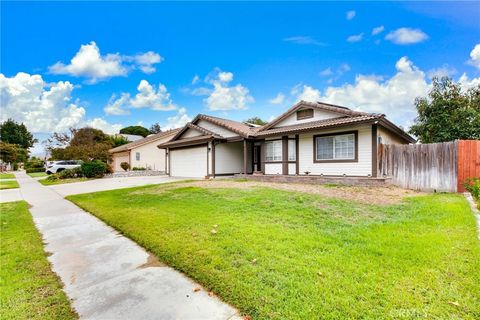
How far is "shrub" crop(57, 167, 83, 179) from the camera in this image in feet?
71.4

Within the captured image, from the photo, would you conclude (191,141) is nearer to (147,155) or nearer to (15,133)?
(147,155)

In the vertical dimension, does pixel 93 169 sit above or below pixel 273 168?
below

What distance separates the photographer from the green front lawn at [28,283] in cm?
280

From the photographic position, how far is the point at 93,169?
2203 centimetres

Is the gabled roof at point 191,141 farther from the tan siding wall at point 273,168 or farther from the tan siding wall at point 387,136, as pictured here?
the tan siding wall at point 387,136

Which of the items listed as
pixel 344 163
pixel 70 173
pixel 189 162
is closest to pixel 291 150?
pixel 344 163

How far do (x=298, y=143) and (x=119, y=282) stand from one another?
12.7m

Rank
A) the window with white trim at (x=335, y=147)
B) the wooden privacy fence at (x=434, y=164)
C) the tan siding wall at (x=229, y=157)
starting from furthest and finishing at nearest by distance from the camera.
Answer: the tan siding wall at (x=229, y=157) → the window with white trim at (x=335, y=147) → the wooden privacy fence at (x=434, y=164)

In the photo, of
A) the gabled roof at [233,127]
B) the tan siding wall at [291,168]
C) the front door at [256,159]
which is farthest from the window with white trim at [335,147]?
the front door at [256,159]

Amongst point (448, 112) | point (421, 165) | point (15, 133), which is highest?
point (15, 133)

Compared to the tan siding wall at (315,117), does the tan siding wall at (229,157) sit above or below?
below

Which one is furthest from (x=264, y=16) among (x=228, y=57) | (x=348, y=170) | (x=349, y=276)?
(x=349, y=276)

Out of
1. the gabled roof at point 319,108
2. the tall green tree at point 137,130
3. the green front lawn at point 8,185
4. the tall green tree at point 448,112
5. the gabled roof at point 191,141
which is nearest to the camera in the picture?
the gabled roof at point 319,108

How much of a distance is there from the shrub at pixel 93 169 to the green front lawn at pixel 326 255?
17296mm
